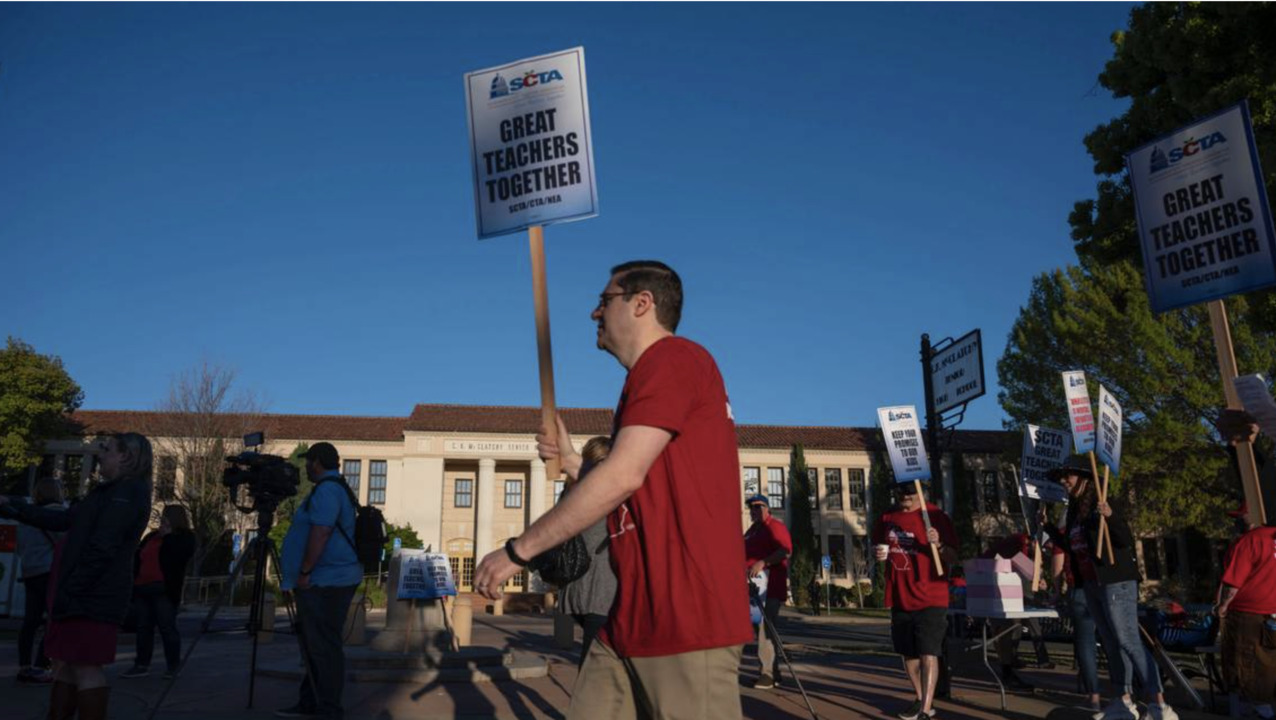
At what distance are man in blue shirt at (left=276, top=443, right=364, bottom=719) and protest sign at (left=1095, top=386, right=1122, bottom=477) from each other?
638 cm

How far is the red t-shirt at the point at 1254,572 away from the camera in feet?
19.7

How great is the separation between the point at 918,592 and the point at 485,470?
4838 cm

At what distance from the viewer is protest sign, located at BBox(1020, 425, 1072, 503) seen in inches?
500

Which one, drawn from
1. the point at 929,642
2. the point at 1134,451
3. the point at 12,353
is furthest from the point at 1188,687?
the point at 12,353

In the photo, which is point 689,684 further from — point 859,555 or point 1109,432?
point 859,555

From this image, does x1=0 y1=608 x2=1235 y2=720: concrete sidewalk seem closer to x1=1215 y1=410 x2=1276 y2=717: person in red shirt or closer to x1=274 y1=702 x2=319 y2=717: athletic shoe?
x1=274 y1=702 x2=319 y2=717: athletic shoe

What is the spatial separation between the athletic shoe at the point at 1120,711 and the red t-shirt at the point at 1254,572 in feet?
3.35

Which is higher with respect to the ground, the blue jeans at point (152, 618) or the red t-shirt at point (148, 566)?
the red t-shirt at point (148, 566)

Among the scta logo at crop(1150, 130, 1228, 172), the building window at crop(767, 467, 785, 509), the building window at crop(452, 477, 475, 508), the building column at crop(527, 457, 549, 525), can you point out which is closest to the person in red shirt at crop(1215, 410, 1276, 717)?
the scta logo at crop(1150, 130, 1228, 172)

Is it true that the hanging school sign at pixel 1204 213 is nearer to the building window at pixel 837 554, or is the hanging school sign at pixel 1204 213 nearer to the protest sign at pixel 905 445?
the protest sign at pixel 905 445

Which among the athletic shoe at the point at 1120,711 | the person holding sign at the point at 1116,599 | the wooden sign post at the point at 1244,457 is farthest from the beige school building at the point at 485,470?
the wooden sign post at the point at 1244,457

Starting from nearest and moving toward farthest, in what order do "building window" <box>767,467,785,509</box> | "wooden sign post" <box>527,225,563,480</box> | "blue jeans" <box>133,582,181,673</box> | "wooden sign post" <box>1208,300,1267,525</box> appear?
"wooden sign post" <box>527,225,563,480</box> < "wooden sign post" <box>1208,300,1267,525</box> < "blue jeans" <box>133,582,181,673</box> < "building window" <box>767,467,785,509</box>

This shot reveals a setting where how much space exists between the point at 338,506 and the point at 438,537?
50.2 meters

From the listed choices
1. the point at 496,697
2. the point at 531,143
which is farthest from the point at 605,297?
the point at 496,697
